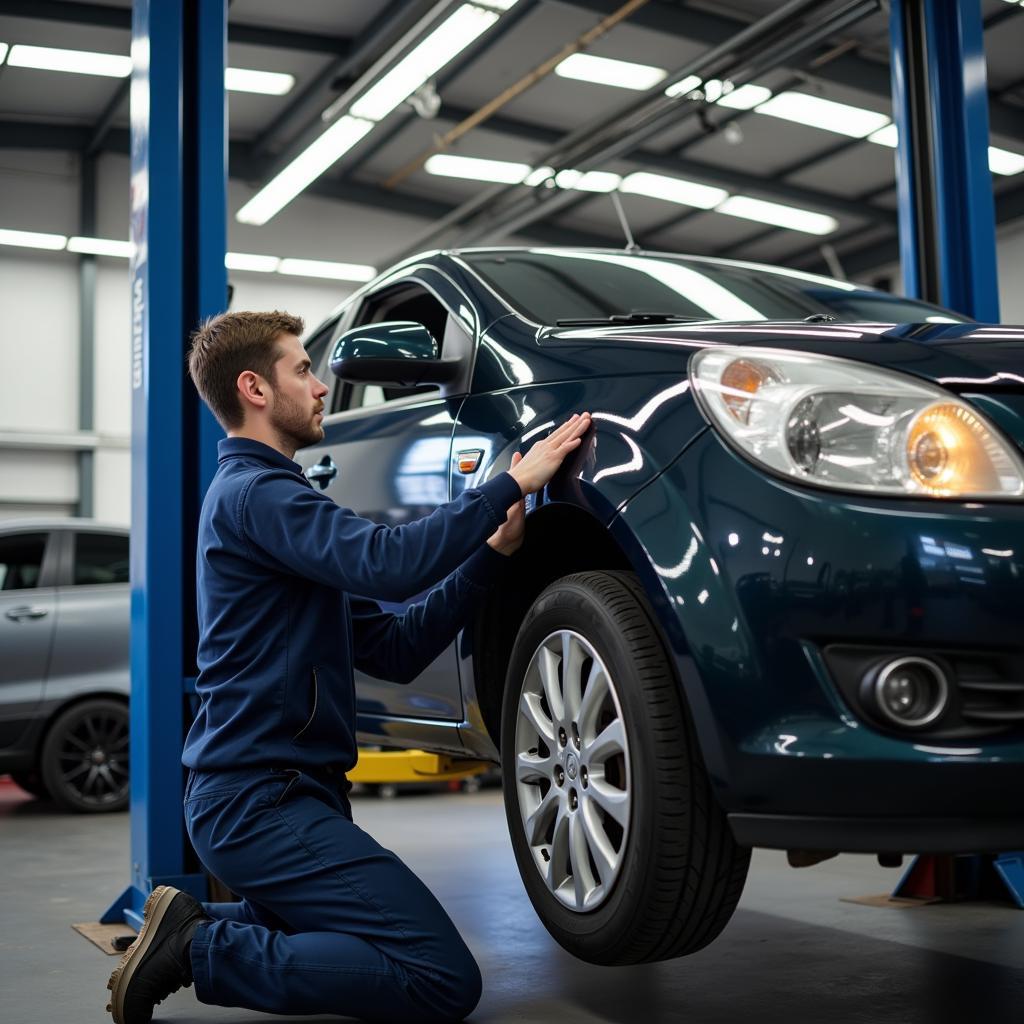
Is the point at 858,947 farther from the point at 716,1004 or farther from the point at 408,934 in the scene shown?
the point at 408,934

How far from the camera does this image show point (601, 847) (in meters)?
2.05

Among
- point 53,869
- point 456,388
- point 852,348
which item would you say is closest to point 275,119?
point 53,869

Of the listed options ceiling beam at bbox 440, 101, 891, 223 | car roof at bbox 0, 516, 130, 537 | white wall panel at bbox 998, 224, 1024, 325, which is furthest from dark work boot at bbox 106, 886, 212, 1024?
white wall panel at bbox 998, 224, 1024, 325

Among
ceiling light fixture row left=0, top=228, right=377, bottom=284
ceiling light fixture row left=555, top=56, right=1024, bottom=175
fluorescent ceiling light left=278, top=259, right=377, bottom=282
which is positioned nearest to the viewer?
ceiling light fixture row left=555, top=56, right=1024, bottom=175

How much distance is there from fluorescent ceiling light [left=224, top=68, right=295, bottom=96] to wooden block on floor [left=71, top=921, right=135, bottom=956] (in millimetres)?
9154

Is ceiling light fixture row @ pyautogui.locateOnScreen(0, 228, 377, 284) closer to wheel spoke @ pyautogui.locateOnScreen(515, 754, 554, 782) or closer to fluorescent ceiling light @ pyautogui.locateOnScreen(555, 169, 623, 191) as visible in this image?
fluorescent ceiling light @ pyautogui.locateOnScreen(555, 169, 623, 191)

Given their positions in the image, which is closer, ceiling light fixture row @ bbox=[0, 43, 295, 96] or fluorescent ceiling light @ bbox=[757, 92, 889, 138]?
ceiling light fixture row @ bbox=[0, 43, 295, 96]

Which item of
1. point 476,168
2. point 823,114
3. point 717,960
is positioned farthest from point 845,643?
point 476,168

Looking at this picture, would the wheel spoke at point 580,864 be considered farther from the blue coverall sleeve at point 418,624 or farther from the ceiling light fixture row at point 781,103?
the ceiling light fixture row at point 781,103

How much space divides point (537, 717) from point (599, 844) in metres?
0.25

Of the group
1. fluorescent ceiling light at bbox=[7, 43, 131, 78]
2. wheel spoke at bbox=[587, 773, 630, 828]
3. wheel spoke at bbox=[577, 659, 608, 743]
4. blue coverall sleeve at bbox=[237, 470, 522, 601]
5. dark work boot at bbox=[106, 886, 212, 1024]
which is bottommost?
dark work boot at bbox=[106, 886, 212, 1024]

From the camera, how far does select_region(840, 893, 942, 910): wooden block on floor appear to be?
3375 millimetres

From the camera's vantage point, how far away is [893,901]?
3.41 meters

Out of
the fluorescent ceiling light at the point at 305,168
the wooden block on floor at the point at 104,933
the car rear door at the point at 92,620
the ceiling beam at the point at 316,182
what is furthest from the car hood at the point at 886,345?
the ceiling beam at the point at 316,182
